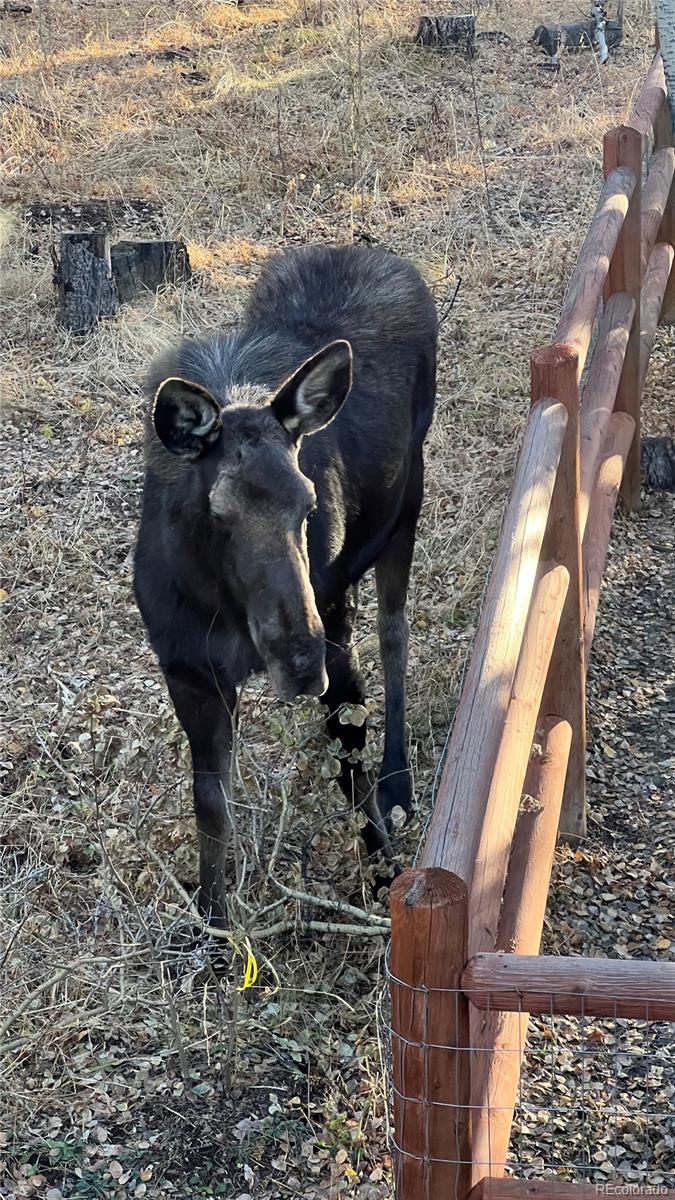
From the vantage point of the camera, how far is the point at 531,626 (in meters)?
3.90

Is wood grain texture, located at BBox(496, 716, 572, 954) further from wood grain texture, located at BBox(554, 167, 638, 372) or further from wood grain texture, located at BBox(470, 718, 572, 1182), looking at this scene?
wood grain texture, located at BBox(554, 167, 638, 372)

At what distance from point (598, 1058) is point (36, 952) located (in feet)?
6.18

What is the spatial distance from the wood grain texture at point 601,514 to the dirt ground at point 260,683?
65cm

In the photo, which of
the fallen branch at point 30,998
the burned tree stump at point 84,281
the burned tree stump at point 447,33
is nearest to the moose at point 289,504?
the fallen branch at point 30,998

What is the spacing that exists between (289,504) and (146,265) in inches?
242

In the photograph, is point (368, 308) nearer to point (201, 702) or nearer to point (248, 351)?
point (248, 351)

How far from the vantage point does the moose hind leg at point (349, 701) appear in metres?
Result: 4.98

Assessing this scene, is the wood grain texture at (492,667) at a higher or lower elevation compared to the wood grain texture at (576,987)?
higher

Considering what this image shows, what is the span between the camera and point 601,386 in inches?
229

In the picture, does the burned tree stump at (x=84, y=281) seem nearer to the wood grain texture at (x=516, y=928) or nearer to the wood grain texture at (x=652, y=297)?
the wood grain texture at (x=652, y=297)

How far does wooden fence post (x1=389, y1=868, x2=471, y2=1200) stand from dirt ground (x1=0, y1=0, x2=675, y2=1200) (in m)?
0.44

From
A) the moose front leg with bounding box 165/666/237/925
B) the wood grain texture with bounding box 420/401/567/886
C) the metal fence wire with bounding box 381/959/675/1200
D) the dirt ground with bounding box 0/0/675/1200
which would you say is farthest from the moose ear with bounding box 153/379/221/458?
the metal fence wire with bounding box 381/959/675/1200

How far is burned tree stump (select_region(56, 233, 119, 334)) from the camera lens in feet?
29.7

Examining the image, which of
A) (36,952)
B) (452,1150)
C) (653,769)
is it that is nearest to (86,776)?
(36,952)
